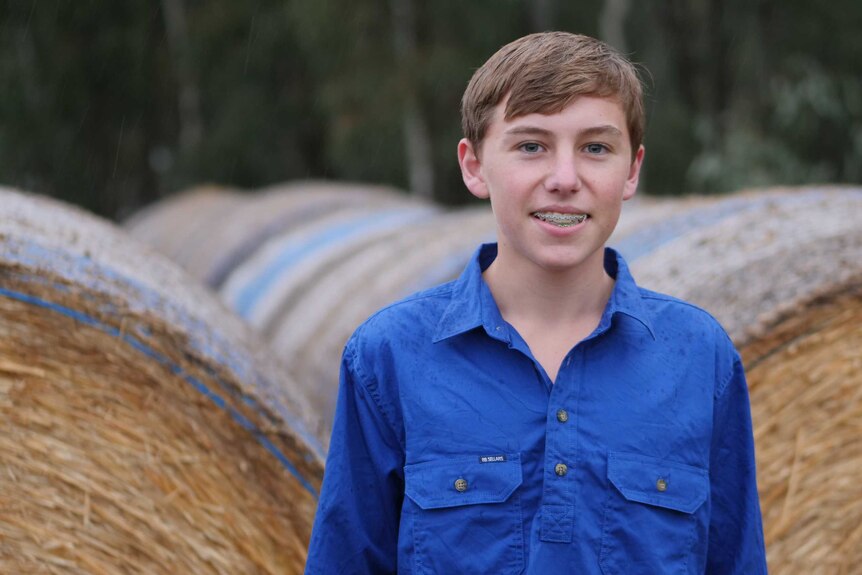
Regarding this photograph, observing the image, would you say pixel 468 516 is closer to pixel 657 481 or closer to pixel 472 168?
pixel 657 481

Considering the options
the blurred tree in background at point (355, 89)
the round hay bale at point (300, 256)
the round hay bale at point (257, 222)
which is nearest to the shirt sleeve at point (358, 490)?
the round hay bale at point (300, 256)

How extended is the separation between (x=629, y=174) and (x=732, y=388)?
0.48 metres

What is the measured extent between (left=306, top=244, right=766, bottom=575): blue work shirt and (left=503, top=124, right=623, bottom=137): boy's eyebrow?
304 millimetres

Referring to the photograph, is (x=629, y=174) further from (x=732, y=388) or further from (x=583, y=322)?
(x=732, y=388)

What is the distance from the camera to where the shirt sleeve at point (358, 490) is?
2.15 metres

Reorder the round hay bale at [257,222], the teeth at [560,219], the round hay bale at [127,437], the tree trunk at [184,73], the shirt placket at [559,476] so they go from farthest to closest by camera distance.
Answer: the tree trunk at [184,73], the round hay bale at [257,222], the round hay bale at [127,437], the teeth at [560,219], the shirt placket at [559,476]

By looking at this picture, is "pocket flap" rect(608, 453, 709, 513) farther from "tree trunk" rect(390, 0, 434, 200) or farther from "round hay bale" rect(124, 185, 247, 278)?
"tree trunk" rect(390, 0, 434, 200)

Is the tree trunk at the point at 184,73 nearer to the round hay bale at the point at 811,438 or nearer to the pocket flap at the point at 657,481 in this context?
the round hay bale at the point at 811,438

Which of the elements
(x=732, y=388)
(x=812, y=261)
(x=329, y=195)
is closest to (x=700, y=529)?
(x=732, y=388)

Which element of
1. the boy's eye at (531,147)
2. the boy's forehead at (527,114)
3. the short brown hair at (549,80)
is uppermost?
the short brown hair at (549,80)

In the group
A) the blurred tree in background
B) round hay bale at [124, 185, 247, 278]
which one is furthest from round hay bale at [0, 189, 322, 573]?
the blurred tree in background

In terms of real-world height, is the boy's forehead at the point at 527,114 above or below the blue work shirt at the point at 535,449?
above

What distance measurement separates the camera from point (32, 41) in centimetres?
1973

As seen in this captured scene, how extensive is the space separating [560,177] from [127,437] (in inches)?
54.1
